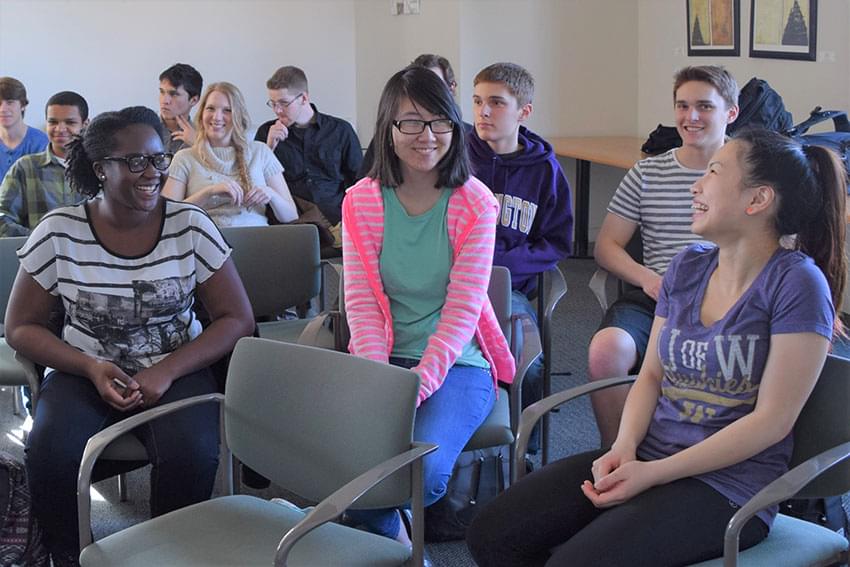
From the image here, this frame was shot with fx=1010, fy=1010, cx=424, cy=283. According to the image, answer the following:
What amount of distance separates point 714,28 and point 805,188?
379 centimetres

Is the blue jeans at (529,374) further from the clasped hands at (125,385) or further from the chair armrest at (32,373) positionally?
the chair armrest at (32,373)

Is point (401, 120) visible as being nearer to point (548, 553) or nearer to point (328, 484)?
point (328, 484)

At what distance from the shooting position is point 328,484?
75.7 inches

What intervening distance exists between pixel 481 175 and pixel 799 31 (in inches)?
90.4

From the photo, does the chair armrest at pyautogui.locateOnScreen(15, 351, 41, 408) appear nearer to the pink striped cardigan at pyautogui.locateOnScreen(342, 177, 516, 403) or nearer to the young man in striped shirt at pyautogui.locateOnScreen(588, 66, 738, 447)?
the pink striped cardigan at pyautogui.locateOnScreen(342, 177, 516, 403)

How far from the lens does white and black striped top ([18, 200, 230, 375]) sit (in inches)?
97.9

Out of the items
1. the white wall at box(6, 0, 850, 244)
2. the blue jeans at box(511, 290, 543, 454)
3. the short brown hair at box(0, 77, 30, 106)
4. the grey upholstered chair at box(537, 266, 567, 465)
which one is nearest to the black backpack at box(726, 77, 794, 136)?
the white wall at box(6, 0, 850, 244)

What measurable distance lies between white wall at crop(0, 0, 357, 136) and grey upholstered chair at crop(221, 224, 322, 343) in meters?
3.31

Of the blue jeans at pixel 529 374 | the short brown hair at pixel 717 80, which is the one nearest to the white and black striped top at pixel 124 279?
the blue jeans at pixel 529 374

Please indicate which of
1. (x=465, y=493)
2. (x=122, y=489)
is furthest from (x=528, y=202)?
(x=122, y=489)

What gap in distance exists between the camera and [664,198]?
3.03 metres

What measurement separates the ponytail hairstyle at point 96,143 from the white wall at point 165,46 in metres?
3.66

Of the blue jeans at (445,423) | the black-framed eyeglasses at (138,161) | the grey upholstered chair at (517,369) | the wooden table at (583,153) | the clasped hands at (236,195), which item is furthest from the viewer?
the wooden table at (583,153)

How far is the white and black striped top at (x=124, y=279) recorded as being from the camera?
2.49 m
